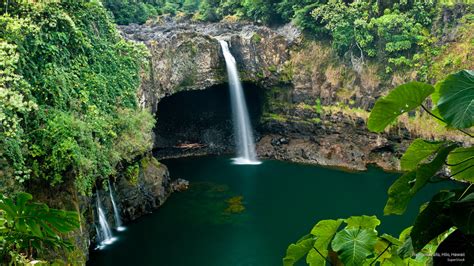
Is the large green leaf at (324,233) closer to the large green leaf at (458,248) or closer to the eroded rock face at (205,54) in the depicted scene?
the large green leaf at (458,248)

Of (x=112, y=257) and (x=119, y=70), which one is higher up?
(x=119, y=70)

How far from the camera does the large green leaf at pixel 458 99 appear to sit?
1.11 m

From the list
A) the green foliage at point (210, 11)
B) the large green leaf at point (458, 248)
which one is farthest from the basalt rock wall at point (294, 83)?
the large green leaf at point (458, 248)

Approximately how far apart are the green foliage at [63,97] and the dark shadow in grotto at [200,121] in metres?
9.15

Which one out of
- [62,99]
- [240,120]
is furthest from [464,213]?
[240,120]

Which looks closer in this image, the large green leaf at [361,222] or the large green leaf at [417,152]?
the large green leaf at [417,152]

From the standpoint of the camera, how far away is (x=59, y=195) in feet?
28.0

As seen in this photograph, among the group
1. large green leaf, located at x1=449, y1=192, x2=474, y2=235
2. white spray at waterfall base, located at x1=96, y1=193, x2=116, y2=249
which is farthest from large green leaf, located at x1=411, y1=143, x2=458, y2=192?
white spray at waterfall base, located at x1=96, y1=193, x2=116, y2=249

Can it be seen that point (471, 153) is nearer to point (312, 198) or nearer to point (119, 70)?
point (119, 70)

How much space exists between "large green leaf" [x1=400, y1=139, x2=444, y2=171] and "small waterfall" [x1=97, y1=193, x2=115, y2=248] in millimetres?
10681

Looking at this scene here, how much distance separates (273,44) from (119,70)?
1022 centimetres

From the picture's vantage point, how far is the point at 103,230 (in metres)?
11.2

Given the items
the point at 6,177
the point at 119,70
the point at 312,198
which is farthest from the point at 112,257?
the point at 312,198

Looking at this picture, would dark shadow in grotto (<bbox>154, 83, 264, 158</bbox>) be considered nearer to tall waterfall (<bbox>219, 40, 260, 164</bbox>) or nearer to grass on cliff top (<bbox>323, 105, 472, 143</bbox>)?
tall waterfall (<bbox>219, 40, 260, 164</bbox>)
